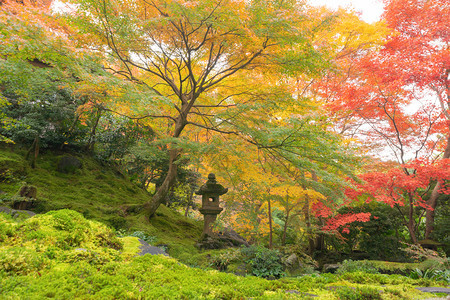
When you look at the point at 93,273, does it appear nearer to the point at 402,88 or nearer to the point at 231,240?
the point at 231,240

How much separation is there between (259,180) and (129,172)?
645 cm

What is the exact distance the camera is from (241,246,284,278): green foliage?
4.43m

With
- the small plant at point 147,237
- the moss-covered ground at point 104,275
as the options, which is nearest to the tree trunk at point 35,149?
the small plant at point 147,237

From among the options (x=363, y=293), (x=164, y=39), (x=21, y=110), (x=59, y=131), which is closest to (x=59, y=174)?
(x=59, y=131)

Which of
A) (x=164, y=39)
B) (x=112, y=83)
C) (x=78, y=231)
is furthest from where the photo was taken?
(x=164, y=39)

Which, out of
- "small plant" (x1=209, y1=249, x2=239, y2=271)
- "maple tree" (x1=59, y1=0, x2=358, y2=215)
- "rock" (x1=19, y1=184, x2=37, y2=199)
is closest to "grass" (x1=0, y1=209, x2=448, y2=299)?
"small plant" (x1=209, y1=249, x2=239, y2=271)

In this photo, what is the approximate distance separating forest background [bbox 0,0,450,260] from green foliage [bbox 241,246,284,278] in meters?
1.75

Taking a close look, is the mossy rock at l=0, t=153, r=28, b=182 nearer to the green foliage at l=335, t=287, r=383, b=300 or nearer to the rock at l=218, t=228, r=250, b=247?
the rock at l=218, t=228, r=250, b=247

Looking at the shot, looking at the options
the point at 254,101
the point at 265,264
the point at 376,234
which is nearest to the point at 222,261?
the point at 265,264

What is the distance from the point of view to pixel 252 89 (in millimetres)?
5961

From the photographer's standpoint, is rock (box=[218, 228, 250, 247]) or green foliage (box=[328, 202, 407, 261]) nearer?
rock (box=[218, 228, 250, 247])

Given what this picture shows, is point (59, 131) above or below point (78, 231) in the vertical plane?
above

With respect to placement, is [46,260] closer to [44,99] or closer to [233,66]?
[233,66]

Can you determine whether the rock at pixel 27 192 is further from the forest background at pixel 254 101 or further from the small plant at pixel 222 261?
the small plant at pixel 222 261
